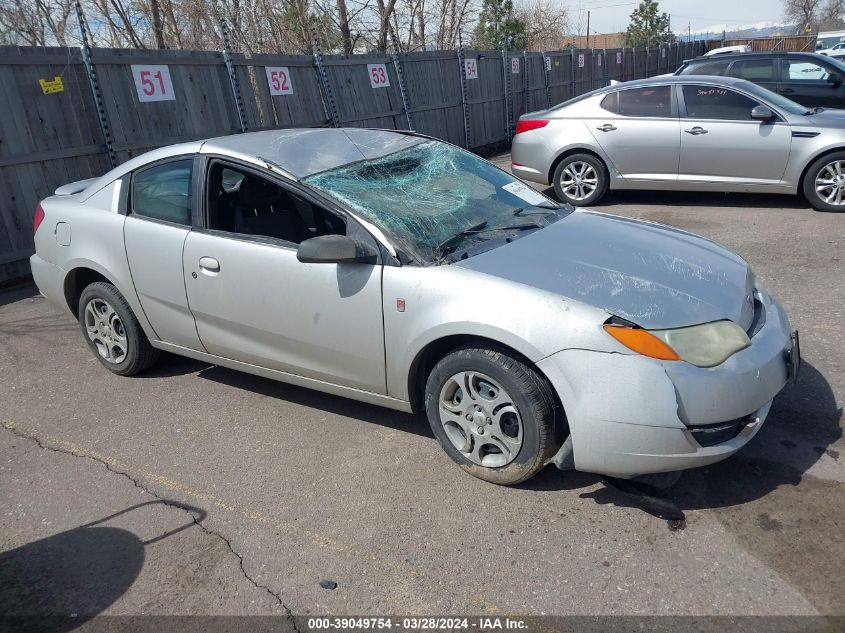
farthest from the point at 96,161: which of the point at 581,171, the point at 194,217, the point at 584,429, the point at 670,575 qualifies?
the point at 670,575

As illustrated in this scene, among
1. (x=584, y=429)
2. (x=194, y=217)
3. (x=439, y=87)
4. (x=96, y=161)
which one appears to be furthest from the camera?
(x=439, y=87)

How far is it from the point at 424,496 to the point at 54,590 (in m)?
1.61

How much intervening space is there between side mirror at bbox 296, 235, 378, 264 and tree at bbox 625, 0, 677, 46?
47.0 metres

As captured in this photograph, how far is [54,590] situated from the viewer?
9.43ft

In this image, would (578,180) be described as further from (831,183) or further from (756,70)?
(756,70)

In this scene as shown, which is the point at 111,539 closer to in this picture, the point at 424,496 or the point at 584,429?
the point at 424,496

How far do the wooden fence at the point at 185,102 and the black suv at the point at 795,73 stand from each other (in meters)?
4.75

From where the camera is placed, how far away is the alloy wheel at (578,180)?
9.00 meters

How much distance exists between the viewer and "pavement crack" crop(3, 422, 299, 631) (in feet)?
9.09

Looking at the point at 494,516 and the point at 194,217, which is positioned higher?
the point at 194,217

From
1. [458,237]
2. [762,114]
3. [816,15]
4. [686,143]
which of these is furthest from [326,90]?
[816,15]

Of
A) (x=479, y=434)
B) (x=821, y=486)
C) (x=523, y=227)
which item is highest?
(x=523, y=227)

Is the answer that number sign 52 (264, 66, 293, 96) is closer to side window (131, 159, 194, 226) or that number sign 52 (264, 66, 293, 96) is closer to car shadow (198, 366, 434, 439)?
side window (131, 159, 194, 226)

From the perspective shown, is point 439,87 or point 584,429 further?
point 439,87
